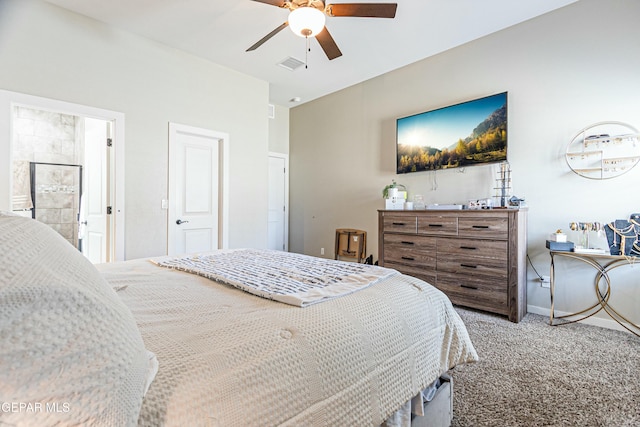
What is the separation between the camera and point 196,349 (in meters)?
0.75

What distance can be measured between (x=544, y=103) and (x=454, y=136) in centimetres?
87

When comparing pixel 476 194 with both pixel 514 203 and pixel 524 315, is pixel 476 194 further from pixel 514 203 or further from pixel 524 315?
pixel 524 315

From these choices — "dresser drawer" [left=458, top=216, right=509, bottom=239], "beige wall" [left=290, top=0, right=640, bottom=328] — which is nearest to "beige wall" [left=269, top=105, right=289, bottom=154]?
"beige wall" [left=290, top=0, right=640, bottom=328]

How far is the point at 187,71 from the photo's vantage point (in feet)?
12.3

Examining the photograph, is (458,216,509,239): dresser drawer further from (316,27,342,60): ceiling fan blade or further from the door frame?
the door frame

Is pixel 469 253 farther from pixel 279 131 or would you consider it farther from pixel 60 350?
pixel 279 131

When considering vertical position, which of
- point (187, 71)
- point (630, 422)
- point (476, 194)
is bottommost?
point (630, 422)

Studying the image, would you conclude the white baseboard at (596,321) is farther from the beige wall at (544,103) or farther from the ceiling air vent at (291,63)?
the ceiling air vent at (291,63)

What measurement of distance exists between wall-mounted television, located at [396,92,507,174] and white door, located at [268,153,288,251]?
96.0 inches

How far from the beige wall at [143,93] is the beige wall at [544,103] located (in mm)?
1827

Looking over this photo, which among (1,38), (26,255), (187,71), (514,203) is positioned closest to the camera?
(26,255)

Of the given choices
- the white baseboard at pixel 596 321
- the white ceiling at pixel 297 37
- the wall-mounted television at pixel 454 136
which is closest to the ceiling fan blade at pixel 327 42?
the white ceiling at pixel 297 37

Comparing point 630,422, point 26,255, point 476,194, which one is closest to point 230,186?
point 476,194

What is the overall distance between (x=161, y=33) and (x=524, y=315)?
4.80 meters
